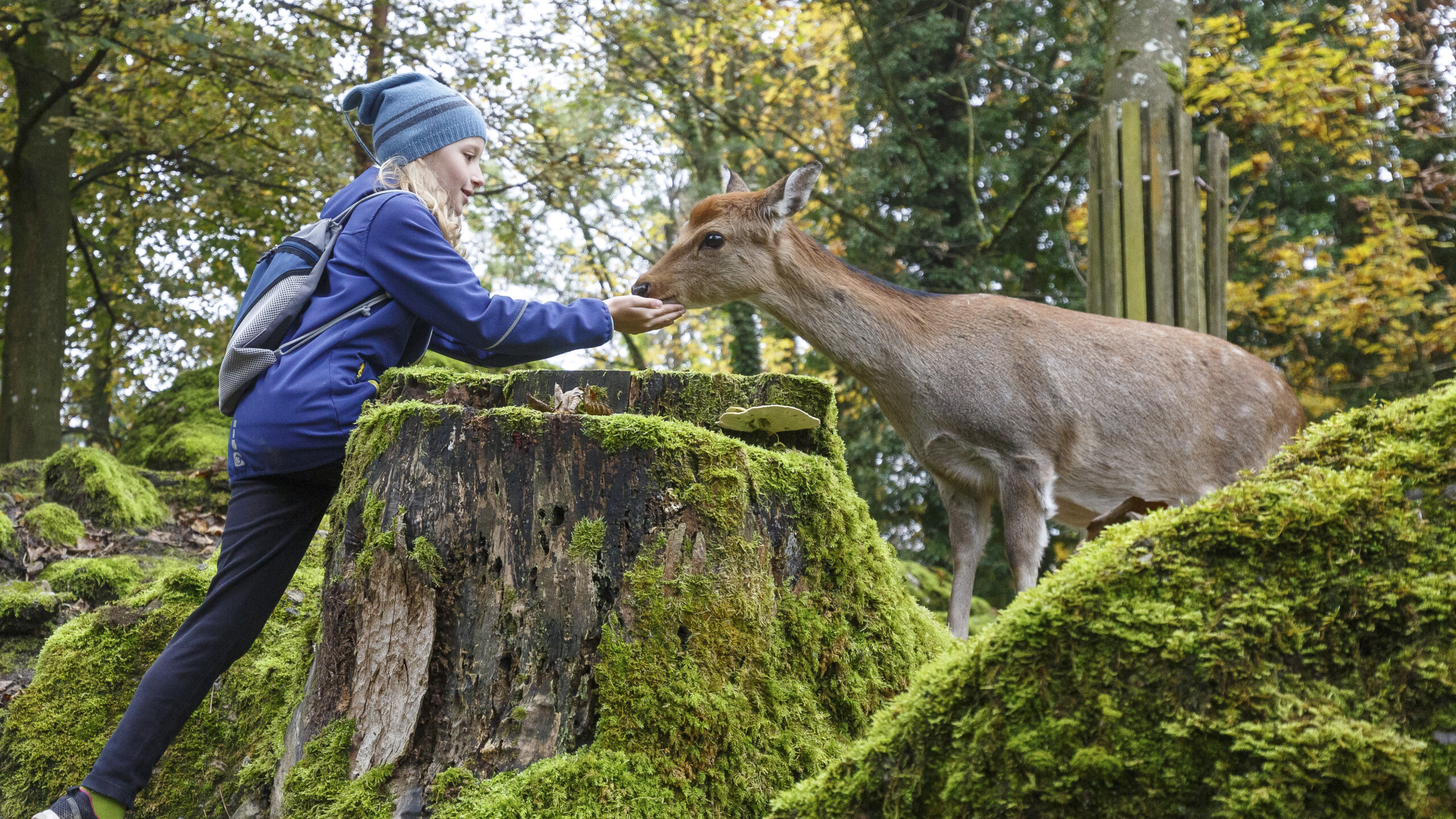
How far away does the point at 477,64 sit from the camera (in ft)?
36.9

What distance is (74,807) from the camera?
3.01 meters

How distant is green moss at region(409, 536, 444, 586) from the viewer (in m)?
2.76

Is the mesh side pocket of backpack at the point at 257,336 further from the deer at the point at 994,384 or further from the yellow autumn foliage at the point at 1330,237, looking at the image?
the yellow autumn foliage at the point at 1330,237

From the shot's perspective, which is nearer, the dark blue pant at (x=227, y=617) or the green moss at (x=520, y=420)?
the green moss at (x=520, y=420)

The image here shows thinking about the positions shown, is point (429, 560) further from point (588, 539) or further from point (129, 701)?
point (129, 701)

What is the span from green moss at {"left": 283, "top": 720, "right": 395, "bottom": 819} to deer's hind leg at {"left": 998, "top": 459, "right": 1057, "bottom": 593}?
3.76 meters

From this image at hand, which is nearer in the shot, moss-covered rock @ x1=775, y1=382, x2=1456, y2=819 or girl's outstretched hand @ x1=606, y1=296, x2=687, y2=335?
moss-covered rock @ x1=775, y1=382, x2=1456, y2=819

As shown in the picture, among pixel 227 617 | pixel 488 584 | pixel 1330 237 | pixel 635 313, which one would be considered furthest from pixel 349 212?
pixel 1330 237

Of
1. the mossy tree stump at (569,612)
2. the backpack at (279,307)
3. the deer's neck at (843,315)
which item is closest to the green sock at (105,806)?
the mossy tree stump at (569,612)

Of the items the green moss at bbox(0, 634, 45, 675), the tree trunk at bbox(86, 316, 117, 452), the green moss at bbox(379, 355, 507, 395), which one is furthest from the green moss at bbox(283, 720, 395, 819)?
the tree trunk at bbox(86, 316, 117, 452)

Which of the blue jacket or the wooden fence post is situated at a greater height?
the wooden fence post

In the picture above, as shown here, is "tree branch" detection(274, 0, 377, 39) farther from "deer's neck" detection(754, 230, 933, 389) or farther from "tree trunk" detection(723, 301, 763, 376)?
"deer's neck" detection(754, 230, 933, 389)

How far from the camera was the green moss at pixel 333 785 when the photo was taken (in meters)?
2.63

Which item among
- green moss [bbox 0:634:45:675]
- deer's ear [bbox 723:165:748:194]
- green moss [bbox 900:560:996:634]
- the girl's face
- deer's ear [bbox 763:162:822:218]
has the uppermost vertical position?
deer's ear [bbox 723:165:748:194]
